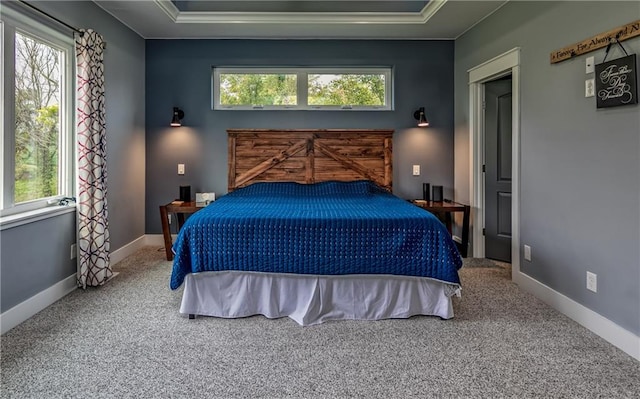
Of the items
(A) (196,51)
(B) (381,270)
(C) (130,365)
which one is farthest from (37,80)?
(B) (381,270)

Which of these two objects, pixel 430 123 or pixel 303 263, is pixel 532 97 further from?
pixel 303 263

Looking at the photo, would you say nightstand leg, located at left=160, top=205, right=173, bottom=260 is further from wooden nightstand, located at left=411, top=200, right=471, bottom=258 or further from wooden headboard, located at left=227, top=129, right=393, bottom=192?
wooden nightstand, located at left=411, top=200, right=471, bottom=258

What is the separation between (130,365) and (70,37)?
8.80 feet

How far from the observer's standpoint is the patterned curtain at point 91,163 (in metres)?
3.07

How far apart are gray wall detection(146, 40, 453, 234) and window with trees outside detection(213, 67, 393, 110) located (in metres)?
0.10

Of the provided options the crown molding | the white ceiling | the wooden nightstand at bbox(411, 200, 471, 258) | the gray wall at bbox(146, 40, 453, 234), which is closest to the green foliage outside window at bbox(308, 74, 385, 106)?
the gray wall at bbox(146, 40, 453, 234)

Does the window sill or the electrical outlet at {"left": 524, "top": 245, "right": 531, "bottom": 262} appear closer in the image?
the window sill

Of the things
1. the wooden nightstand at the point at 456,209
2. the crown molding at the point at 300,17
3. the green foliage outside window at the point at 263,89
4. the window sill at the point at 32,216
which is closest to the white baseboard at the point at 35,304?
the window sill at the point at 32,216

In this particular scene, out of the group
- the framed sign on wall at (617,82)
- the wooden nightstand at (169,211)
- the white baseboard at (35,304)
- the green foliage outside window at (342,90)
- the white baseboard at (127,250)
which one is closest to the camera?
the framed sign on wall at (617,82)

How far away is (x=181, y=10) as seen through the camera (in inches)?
153

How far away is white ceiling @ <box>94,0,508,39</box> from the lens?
146 inches

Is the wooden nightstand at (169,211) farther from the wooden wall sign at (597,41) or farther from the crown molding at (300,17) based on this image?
the wooden wall sign at (597,41)

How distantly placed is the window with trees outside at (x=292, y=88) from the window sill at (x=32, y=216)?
83.1 inches

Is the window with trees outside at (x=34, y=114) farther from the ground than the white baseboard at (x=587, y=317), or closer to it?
farther from the ground
